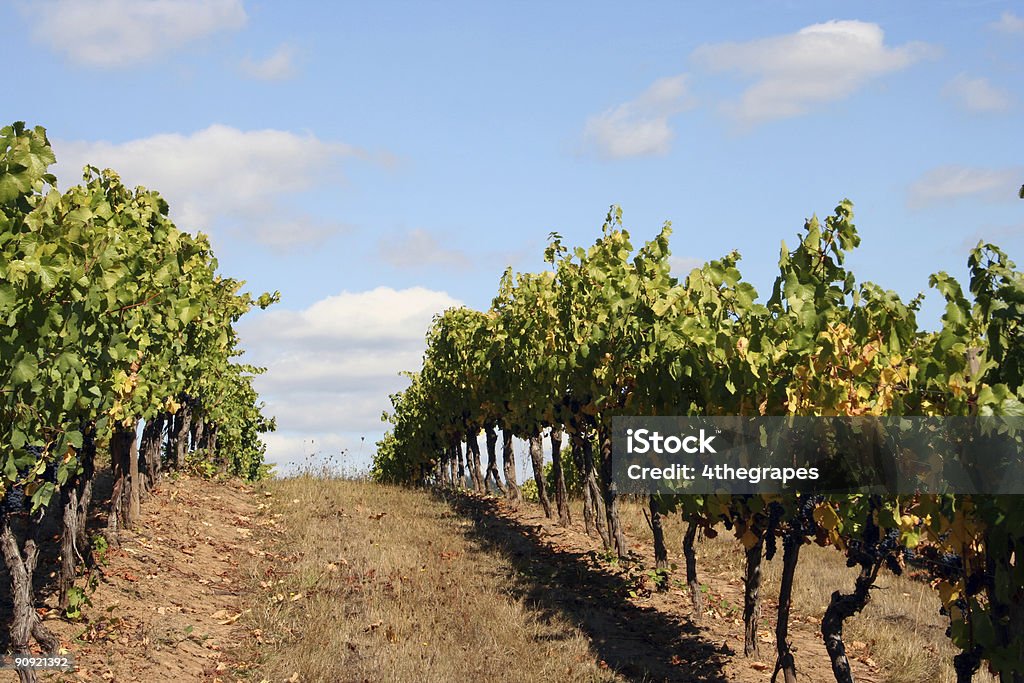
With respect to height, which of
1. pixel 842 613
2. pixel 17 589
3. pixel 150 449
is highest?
pixel 150 449

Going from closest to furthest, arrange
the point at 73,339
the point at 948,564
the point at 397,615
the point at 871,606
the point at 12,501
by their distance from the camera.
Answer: the point at 948,564 → the point at 73,339 → the point at 12,501 → the point at 397,615 → the point at 871,606

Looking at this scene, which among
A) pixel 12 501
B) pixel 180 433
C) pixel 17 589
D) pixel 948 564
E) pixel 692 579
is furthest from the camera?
pixel 180 433

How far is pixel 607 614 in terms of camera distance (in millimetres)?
15367

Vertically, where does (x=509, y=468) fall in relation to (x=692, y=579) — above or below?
above

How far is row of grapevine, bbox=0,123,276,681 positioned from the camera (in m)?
8.08

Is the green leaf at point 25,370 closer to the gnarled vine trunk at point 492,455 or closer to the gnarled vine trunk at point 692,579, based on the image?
the gnarled vine trunk at point 692,579

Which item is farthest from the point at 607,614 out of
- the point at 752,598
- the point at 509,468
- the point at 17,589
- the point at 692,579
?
the point at 509,468

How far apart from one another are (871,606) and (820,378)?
9.91 metres

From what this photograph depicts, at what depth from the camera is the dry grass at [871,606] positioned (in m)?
13.4

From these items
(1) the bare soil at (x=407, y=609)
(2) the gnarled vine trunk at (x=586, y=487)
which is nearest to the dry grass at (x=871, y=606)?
(1) the bare soil at (x=407, y=609)

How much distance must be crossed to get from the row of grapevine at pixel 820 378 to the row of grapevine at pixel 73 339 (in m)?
6.24

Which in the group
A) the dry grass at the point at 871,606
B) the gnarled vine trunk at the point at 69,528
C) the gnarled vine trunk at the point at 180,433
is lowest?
the dry grass at the point at 871,606

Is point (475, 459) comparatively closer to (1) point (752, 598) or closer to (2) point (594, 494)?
(2) point (594, 494)

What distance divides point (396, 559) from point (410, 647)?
5.11 metres
